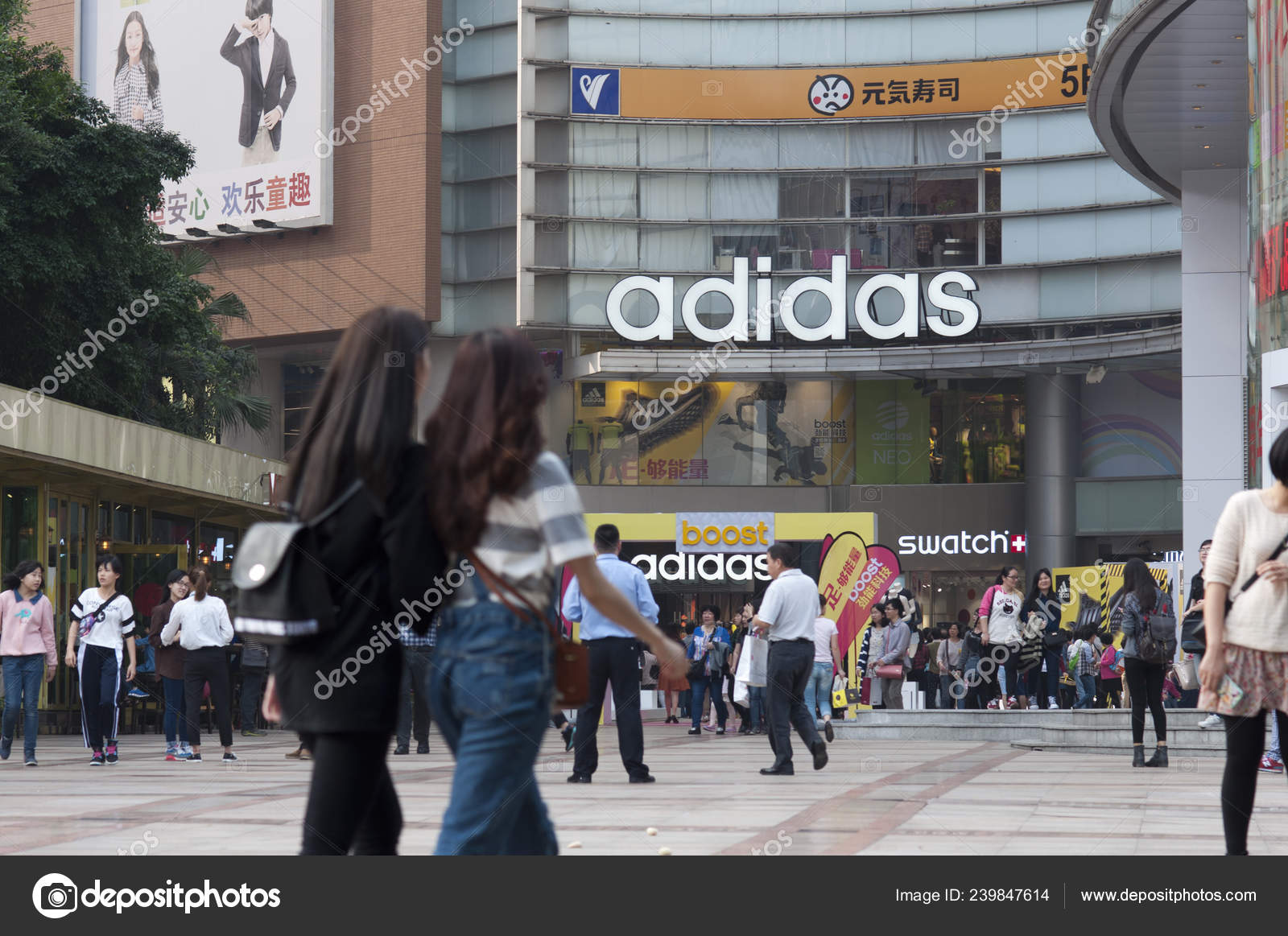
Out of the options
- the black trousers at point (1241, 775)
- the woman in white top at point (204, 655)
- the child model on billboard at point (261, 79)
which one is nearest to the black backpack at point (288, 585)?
the black trousers at point (1241, 775)

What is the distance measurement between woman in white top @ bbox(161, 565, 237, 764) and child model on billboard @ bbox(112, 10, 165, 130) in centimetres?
3160

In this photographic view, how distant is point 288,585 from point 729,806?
5.51 meters

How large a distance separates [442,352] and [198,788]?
30.9 m

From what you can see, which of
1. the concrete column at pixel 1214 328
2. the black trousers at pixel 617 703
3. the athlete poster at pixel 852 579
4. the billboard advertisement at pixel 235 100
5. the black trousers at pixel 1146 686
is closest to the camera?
the black trousers at pixel 617 703

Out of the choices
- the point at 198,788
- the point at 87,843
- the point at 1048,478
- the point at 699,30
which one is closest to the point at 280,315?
the point at 699,30

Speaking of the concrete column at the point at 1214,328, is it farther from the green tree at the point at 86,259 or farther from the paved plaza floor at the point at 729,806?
the green tree at the point at 86,259

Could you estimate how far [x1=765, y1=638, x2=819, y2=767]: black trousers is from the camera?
1139 cm

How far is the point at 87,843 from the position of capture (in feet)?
22.7

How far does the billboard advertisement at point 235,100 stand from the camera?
4053cm

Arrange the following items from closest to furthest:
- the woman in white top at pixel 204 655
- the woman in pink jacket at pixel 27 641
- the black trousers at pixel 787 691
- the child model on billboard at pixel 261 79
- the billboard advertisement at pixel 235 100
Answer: the black trousers at pixel 787 691 → the woman in pink jacket at pixel 27 641 → the woman in white top at pixel 204 655 → the billboard advertisement at pixel 235 100 → the child model on billboard at pixel 261 79

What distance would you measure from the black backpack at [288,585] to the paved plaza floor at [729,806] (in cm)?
260

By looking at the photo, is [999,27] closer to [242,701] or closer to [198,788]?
[242,701]

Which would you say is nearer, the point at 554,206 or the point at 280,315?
the point at 554,206

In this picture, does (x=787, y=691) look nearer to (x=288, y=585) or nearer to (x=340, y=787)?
(x=340, y=787)
